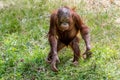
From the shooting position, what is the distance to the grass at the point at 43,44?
17.3 ft

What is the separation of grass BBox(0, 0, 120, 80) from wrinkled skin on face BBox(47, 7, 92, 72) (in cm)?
12

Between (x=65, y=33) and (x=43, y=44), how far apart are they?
74 cm

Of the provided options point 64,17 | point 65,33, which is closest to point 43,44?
point 65,33

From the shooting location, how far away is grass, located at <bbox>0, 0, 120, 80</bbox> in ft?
17.3

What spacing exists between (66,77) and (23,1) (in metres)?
2.84

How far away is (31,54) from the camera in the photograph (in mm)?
5840

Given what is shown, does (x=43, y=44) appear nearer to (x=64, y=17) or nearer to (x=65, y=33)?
(x=65, y=33)

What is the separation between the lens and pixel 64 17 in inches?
206

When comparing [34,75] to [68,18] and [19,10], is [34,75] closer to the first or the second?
[68,18]

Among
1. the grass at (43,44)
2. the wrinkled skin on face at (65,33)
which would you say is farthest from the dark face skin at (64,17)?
the grass at (43,44)

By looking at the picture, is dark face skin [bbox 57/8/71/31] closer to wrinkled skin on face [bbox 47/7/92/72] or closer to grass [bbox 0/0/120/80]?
wrinkled skin on face [bbox 47/7/92/72]

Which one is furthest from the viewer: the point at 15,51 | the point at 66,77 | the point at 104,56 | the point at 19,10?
the point at 19,10

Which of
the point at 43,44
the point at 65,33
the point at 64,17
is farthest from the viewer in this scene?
the point at 43,44

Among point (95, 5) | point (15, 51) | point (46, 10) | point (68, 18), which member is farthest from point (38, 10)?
point (68, 18)
